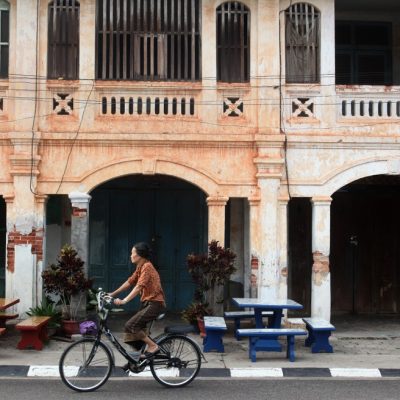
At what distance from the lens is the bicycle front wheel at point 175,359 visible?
917 centimetres

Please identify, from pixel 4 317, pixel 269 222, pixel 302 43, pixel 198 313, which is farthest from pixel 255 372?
pixel 302 43

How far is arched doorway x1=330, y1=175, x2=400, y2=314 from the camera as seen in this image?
16.1 meters

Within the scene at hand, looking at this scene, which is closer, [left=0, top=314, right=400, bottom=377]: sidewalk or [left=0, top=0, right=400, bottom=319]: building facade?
[left=0, top=314, right=400, bottom=377]: sidewalk

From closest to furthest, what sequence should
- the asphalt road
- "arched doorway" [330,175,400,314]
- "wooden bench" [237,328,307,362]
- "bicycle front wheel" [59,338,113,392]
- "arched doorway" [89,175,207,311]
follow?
1. the asphalt road
2. "bicycle front wheel" [59,338,113,392]
3. "wooden bench" [237,328,307,362]
4. "arched doorway" [89,175,207,311]
5. "arched doorway" [330,175,400,314]

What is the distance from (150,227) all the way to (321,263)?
400 cm

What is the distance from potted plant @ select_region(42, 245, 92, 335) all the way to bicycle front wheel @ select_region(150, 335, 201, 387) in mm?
3466

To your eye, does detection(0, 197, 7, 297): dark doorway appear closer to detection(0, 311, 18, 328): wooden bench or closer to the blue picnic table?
detection(0, 311, 18, 328): wooden bench

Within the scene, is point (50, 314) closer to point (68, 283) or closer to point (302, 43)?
point (68, 283)

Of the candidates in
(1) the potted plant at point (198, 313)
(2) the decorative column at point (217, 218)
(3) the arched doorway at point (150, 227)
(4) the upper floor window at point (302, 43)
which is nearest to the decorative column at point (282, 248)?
(2) the decorative column at point (217, 218)

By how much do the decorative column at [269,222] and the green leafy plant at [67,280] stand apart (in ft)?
9.74

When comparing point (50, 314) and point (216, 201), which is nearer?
point (50, 314)

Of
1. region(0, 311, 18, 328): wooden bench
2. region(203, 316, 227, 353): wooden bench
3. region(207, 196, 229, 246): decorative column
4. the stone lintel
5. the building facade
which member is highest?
the building facade

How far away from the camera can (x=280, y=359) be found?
36.0ft

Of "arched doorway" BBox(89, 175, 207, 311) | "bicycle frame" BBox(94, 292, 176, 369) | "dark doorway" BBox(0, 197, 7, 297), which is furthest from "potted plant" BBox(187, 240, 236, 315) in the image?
"dark doorway" BBox(0, 197, 7, 297)
